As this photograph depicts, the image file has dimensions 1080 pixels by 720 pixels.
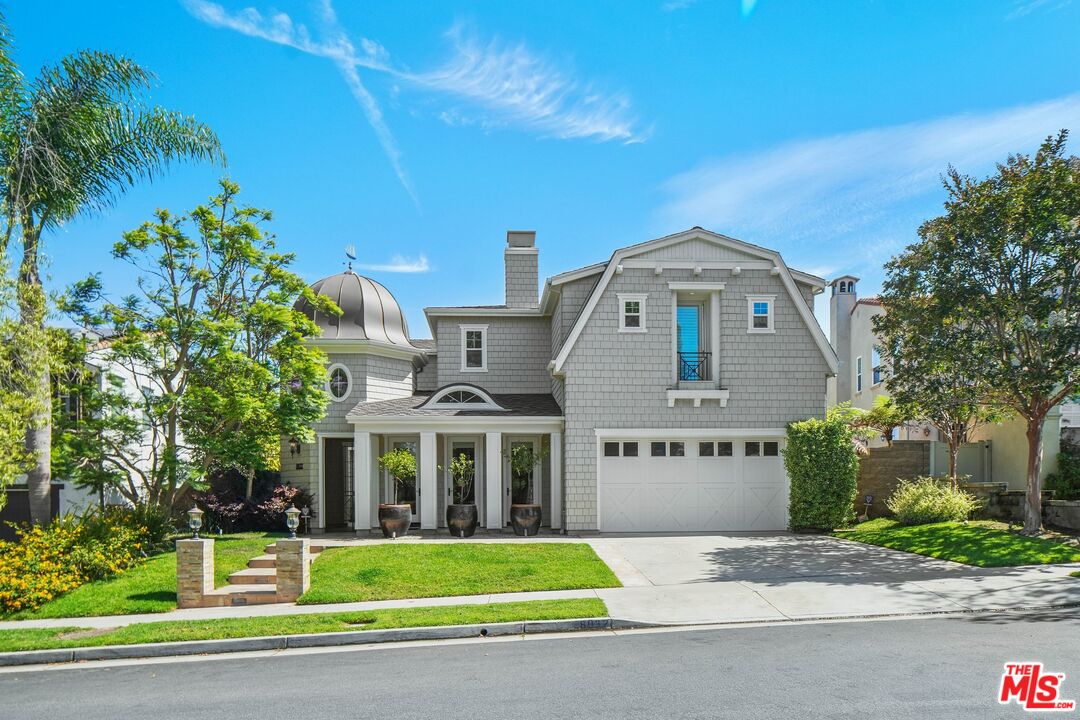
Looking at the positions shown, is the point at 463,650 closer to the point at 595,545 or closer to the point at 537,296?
the point at 595,545

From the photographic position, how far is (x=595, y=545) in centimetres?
1606

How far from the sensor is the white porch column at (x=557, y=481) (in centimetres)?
1891

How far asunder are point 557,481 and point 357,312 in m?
7.38

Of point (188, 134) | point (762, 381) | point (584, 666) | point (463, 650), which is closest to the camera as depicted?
point (584, 666)

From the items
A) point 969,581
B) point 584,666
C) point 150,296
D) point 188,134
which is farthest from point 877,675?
point 188,134

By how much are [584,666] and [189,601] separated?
7.48 metres

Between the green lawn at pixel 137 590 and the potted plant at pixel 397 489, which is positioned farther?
the potted plant at pixel 397 489

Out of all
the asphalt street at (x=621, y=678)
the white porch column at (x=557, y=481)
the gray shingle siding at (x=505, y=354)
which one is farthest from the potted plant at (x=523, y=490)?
the asphalt street at (x=621, y=678)

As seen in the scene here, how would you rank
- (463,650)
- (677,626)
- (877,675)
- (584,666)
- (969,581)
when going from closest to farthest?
(877,675) → (584,666) → (463,650) → (677,626) → (969,581)

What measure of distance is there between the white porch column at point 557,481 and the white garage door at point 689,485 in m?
1.06

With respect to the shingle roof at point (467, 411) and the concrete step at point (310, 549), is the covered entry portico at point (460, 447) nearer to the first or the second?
the shingle roof at point (467, 411)

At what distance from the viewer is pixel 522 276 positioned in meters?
22.4

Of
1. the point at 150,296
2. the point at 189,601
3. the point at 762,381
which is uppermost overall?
the point at 150,296

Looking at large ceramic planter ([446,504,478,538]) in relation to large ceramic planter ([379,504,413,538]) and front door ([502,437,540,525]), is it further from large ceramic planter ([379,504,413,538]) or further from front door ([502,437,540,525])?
front door ([502,437,540,525])
